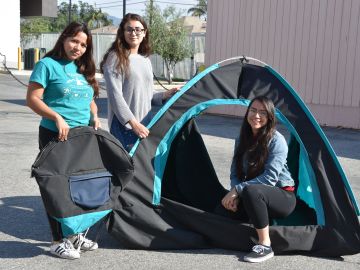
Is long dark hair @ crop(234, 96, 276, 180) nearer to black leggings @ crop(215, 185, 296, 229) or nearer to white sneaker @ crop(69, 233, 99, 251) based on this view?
black leggings @ crop(215, 185, 296, 229)

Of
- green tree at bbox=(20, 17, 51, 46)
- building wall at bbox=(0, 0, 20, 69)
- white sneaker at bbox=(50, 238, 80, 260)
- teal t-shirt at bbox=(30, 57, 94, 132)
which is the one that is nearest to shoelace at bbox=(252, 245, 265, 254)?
white sneaker at bbox=(50, 238, 80, 260)

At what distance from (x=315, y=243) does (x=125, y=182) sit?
1441 millimetres

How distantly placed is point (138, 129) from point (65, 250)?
0.98 meters

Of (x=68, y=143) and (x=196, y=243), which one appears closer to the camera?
(x=68, y=143)

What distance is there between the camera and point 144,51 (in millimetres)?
4703

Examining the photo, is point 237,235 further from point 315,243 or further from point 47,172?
point 47,172

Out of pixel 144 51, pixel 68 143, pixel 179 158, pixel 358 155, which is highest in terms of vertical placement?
pixel 144 51

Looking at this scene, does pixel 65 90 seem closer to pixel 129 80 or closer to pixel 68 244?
pixel 129 80

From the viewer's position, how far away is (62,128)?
393cm

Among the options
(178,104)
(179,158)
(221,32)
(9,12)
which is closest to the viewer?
(178,104)

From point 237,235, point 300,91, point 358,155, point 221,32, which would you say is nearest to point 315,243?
point 237,235

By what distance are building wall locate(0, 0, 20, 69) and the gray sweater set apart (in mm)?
28310

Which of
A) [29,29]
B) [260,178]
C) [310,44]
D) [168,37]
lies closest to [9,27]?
[168,37]

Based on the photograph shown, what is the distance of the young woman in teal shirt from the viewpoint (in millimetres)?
4027
